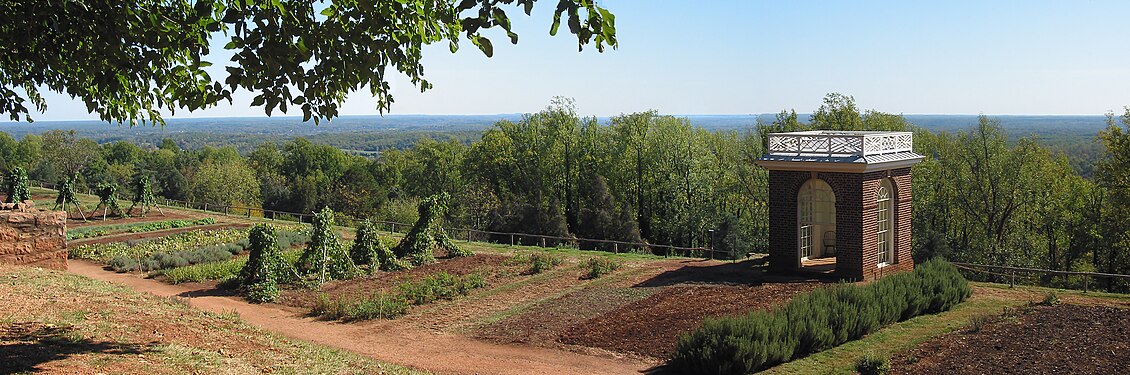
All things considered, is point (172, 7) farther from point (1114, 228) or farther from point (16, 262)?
point (1114, 228)

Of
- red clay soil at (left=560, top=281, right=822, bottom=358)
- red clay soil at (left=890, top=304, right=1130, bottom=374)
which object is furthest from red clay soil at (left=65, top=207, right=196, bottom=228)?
red clay soil at (left=890, top=304, right=1130, bottom=374)

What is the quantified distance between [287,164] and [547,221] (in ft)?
145

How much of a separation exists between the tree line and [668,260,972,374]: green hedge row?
15642 millimetres

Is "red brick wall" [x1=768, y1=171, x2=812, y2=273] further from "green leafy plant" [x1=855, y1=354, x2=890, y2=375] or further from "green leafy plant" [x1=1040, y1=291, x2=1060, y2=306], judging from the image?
"green leafy plant" [x1=855, y1=354, x2=890, y2=375]

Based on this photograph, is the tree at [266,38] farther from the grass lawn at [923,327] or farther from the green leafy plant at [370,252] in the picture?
the green leafy plant at [370,252]

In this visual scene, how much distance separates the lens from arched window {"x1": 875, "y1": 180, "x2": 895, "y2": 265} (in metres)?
19.1

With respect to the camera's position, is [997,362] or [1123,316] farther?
[1123,316]

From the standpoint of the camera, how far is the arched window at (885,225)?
19.1 meters

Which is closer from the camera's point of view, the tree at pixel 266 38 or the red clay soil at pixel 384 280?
the tree at pixel 266 38

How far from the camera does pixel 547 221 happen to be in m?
43.1

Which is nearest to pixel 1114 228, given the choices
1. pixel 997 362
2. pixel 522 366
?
pixel 997 362

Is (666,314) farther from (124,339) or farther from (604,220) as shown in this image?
(604,220)

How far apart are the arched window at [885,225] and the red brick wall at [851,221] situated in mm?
131

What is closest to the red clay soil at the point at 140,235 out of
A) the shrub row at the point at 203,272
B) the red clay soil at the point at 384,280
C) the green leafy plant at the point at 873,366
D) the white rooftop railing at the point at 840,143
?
the shrub row at the point at 203,272
